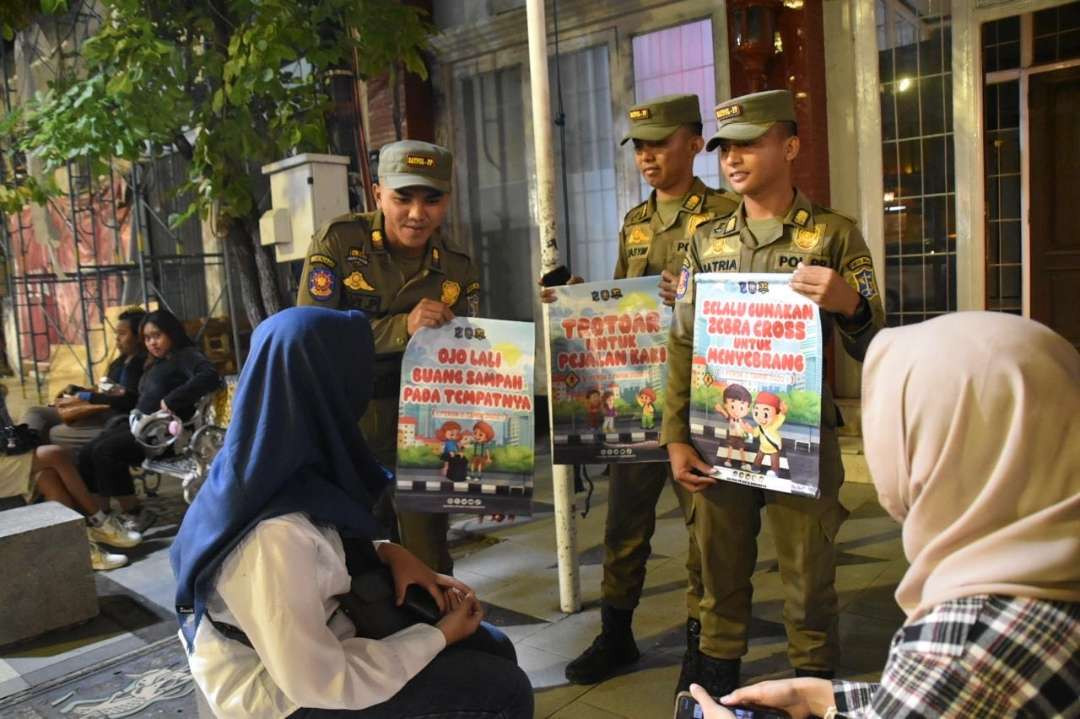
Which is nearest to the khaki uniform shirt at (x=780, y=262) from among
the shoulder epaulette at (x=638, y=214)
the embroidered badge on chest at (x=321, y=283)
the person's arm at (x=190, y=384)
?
the shoulder epaulette at (x=638, y=214)

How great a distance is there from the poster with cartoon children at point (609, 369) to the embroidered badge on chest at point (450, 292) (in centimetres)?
45

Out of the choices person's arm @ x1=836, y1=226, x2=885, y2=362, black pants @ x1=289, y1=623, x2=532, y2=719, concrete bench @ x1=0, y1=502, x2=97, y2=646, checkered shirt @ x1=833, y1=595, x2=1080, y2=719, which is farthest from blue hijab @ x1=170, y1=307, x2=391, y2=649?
concrete bench @ x1=0, y1=502, x2=97, y2=646

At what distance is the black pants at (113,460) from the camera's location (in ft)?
18.6

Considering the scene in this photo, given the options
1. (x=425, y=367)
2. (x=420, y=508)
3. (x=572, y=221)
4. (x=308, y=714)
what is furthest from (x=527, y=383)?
(x=572, y=221)

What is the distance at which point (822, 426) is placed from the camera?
261 centimetres

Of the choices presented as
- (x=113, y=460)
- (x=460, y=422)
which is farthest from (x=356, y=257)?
(x=113, y=460)

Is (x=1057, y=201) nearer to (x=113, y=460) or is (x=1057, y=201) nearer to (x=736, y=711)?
(x=736, y=711)

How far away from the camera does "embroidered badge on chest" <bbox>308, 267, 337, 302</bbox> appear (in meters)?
3.24

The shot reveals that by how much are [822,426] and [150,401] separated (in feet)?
15.7

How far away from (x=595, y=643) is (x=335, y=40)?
4.25 metres

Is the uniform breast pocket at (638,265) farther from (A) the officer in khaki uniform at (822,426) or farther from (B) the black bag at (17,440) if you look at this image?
(B) the black bag at (17,440)

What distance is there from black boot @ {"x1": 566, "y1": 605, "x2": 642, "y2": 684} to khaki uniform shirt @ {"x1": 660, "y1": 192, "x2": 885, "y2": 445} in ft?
2.84

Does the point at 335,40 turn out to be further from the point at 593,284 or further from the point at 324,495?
the point at 324,495

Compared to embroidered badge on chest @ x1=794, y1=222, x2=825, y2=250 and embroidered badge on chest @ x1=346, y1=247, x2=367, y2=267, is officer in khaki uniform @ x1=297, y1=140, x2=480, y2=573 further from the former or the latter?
embroidered badge on chest @ x1=794, y1=222, x2=825, y2=250
